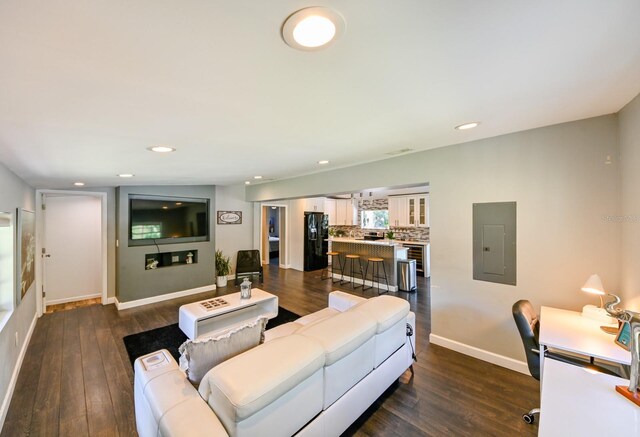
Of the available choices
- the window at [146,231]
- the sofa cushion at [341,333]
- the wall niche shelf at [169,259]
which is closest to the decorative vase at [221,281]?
the wall niche shelf at [169,259]

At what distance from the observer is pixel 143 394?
59.7 inches

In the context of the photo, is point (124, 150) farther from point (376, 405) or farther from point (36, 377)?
point (376, 405)

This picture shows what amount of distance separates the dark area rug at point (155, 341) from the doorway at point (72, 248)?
1.95 m

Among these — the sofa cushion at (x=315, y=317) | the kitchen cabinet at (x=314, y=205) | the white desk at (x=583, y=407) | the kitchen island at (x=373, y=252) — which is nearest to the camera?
the white desk at (x=583, y=407)

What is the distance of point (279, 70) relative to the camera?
3.46ft

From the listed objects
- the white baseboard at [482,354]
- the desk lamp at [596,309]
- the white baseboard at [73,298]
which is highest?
the desk lamp at [596,309]

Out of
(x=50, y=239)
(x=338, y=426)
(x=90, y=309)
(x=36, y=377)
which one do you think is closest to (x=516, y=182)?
(x=338, y=426)

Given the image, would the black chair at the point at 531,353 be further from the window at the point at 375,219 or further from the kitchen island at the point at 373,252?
the window at the point at 375,219

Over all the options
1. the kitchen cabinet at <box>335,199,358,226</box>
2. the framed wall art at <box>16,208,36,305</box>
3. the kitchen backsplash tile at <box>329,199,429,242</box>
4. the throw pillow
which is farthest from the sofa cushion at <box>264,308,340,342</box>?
the kitchen cabinet at <box>335,199,358,226</box>

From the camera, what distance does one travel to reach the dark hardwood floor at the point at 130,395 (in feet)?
6.32

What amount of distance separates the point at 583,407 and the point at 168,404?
1.93 metres

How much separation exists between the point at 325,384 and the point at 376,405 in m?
0.88

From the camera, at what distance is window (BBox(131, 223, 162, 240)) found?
4625 mm

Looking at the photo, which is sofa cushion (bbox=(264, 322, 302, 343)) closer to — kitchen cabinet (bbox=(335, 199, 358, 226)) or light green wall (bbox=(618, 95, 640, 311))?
light green wall (bbox=(618, 95, 640, 311))
